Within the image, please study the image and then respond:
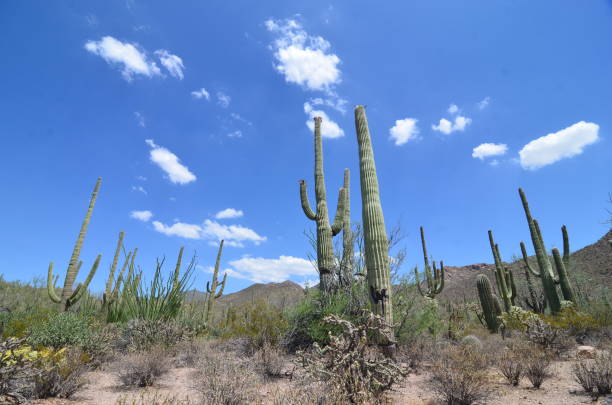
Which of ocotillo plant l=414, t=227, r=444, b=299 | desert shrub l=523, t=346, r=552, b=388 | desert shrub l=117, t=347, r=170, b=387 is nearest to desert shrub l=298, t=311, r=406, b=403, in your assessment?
desert shrub l=523, t=346, r=552, b=388

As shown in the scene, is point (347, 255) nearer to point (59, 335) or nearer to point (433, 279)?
point (59, 335)

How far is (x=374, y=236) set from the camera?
682cm

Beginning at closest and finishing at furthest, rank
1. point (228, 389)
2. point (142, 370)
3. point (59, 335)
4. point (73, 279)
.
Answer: point (228, 389) → point (142, 370) → point (59, 335) → point (73, 279)

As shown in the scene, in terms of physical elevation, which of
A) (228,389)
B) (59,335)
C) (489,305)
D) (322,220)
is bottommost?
(228,389)

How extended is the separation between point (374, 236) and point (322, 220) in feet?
7.90

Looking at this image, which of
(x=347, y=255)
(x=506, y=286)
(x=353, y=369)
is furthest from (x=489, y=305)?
(x=353, y=369)

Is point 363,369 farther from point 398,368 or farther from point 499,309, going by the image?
point 499,309

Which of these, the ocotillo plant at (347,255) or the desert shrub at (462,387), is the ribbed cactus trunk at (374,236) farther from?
the ocotillo plant at (347,255)

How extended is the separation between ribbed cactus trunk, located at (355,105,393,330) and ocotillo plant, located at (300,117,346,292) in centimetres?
172

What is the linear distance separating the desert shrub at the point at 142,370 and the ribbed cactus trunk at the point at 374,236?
3993 mm

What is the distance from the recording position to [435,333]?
9.29 meters

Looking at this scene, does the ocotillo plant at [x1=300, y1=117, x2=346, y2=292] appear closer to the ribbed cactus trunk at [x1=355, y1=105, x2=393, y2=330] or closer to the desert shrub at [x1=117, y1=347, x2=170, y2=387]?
the ribbed cactus trunk at [x1=355, y1=105, x2=393, y2=330]

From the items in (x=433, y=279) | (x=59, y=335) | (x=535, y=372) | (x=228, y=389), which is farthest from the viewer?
(x=433, y=279)

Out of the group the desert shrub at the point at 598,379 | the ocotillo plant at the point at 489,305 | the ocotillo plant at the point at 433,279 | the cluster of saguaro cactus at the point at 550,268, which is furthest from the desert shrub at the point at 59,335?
the cluster of saguaro cactus at the point at 550,268
